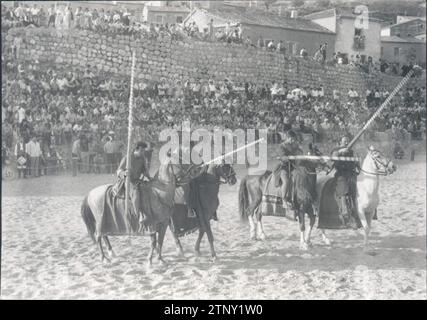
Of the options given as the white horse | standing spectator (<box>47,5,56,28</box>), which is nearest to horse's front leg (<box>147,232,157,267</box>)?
the white horse

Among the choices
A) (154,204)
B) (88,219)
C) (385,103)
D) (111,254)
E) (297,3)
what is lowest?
(111,254)

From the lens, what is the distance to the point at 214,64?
29.6 feet

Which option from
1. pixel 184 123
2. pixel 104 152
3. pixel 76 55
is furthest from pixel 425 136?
pixel 76 55

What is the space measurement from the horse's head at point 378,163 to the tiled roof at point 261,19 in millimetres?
2188

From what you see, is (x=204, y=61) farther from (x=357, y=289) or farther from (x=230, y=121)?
(x=357, y=289)

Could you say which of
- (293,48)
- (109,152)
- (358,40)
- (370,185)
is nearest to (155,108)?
(109,152)

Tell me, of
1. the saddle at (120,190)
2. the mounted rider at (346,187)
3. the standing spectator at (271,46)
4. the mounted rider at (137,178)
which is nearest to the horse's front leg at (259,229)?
the mounted rider at (346,187)

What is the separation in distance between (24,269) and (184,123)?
3.39 m

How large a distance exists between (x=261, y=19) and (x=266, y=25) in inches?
5.0

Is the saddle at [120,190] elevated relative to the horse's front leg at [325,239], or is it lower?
elevated

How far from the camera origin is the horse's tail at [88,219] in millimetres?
7562

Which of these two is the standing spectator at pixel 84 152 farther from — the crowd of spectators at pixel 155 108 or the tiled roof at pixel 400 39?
the tiled roof at pixel 400 39

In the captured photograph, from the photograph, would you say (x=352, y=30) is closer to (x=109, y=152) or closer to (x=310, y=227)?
(x=310, y=227)

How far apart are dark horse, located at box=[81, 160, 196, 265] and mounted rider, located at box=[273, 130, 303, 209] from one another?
1.65 m
